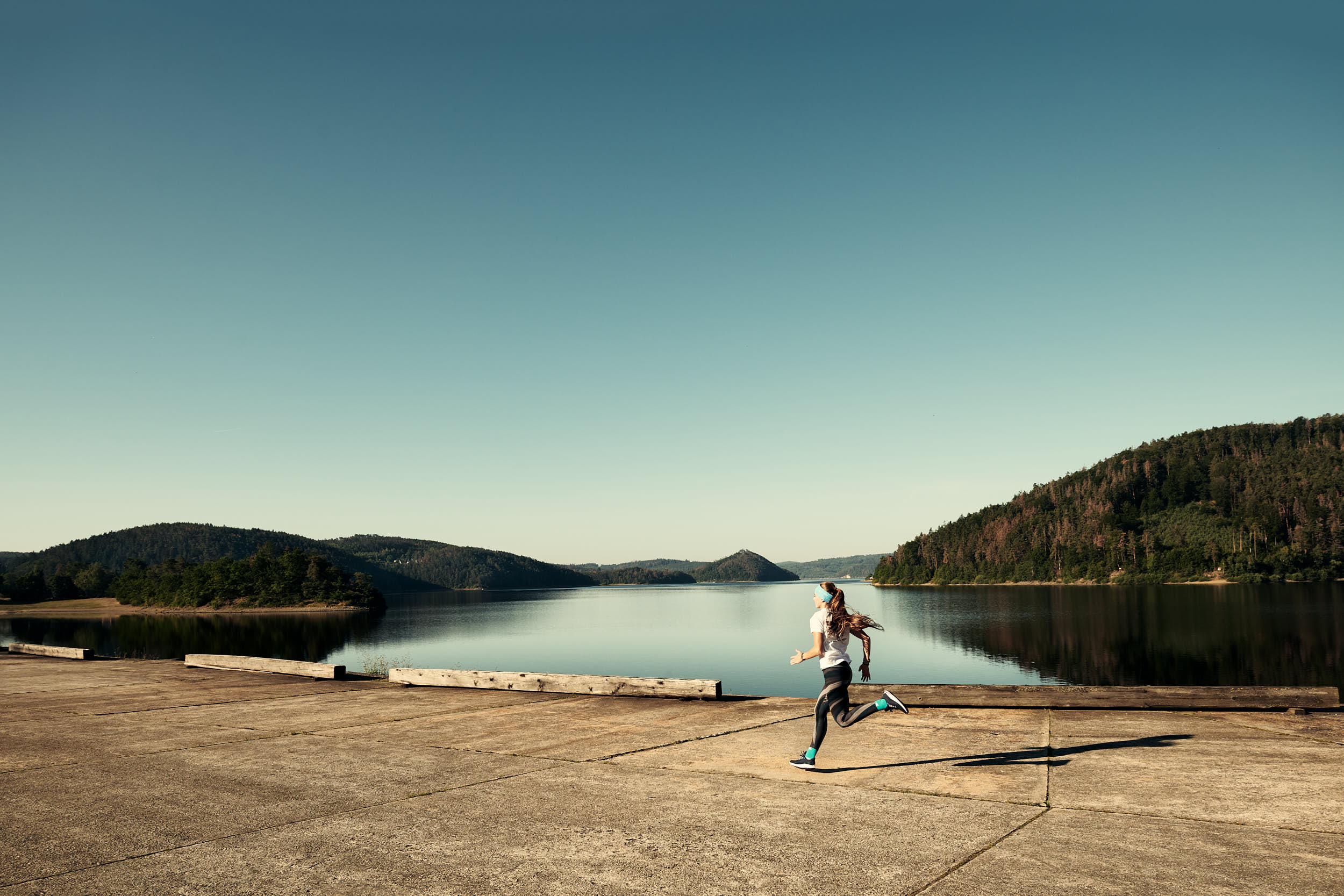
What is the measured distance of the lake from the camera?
138 ft

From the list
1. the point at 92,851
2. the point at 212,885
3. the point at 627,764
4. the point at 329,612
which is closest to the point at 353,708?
the point at 627,764

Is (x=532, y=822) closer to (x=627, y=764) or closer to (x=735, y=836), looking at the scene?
(x=735, y=836)

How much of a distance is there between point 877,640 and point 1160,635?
67.9ft

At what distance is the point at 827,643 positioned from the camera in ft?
29.6

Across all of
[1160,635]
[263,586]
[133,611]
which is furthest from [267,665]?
[133,611]

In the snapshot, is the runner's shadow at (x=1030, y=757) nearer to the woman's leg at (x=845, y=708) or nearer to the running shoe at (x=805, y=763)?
the running shoe at (x=805, y=763)

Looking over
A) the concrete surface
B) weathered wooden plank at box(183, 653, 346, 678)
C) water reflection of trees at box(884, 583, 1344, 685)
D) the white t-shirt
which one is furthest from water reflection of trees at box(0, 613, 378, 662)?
water reflection of trees at box(884, 583, 1344, 685)

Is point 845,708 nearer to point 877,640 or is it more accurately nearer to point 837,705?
point 837,705

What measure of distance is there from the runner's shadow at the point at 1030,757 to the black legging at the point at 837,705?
0.59 m

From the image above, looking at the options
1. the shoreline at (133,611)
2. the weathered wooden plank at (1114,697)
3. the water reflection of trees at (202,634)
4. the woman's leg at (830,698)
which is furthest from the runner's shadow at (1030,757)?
the shoreline at (133,611)

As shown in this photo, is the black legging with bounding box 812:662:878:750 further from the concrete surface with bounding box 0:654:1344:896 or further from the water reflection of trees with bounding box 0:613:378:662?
the water reflection of trees with bounding box 0:613:378:662

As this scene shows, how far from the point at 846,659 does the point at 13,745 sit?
11716 millimetres

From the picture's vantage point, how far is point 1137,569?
187750 millimetres

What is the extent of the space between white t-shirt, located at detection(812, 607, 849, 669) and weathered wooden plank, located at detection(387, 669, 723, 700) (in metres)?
5.44
